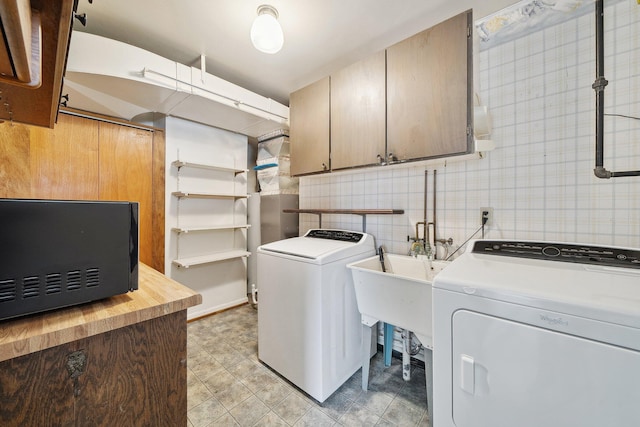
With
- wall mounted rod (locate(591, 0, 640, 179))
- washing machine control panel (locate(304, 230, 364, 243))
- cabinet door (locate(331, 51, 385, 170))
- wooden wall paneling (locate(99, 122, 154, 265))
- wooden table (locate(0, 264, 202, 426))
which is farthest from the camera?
wooden wall paneling (locate(99, 122, 154, 265))

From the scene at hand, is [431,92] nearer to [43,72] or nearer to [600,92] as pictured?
[600,92]

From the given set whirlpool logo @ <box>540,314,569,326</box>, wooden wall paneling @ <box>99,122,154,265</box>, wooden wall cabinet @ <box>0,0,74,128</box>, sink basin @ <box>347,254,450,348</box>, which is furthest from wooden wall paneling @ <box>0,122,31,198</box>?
whirlpool logo @ <box>540,314,569,326</box>

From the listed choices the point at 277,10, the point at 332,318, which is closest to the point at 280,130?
the point at 277,10

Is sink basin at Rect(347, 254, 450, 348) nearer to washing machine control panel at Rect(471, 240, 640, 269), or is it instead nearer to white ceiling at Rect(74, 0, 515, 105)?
washing machine control panel at Rect(471, 240, 640, 269)

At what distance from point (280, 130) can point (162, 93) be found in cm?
132

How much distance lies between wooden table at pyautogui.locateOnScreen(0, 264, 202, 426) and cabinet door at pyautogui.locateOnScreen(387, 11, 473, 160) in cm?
150

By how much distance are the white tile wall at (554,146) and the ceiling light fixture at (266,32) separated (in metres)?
1.39

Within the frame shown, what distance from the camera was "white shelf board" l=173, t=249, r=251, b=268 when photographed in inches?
101

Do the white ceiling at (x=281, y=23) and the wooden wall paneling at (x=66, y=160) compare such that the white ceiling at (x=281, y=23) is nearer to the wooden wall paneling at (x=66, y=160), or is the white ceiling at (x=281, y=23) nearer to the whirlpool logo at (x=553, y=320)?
the wooden wall paneling at (x=66, y=160)

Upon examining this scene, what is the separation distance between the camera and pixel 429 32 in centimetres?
152

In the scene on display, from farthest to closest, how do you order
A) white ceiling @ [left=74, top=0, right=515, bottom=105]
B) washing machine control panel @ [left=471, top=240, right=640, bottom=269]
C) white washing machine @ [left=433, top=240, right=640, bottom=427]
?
white ceiling @ [left=74, top=0, right=515, bottom=105] → washing machine control panel @ [left=471, top=240, right=640, bottom=269] → white washing machine @ [left=433, top=240, right=640, bottom=427]

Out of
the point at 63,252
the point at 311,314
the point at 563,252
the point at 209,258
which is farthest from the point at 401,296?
the point at 209,258

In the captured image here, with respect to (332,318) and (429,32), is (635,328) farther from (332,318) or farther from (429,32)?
(429,32)

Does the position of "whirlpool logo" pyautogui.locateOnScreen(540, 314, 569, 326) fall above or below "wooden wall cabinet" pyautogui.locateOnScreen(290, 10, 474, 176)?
below
